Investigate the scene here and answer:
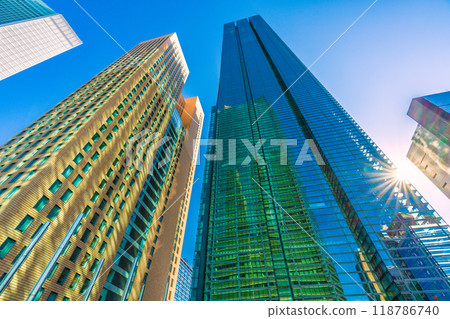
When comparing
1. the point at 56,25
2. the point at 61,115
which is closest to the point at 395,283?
the point at 61,115

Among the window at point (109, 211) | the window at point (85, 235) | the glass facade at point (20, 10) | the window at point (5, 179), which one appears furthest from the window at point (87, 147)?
the glass facade at point (20, 10)

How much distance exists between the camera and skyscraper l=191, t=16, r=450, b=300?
1258 inches

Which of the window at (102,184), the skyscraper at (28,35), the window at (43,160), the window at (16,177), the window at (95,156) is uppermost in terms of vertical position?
the skyscraper at (28,35)

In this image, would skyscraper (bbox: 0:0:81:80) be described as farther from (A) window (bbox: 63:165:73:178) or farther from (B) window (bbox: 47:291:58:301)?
(B) window (bbox: 47:291:58:301)

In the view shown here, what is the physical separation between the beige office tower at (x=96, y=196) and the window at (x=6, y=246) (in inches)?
3.5

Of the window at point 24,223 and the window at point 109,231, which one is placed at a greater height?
the window at point 109,231

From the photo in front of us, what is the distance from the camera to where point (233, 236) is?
41.7m

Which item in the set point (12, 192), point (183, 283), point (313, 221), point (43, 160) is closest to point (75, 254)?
point (12, 192)

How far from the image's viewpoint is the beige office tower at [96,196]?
24891mm

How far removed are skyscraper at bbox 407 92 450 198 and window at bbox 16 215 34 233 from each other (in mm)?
61789

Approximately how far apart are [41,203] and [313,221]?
1612 inches

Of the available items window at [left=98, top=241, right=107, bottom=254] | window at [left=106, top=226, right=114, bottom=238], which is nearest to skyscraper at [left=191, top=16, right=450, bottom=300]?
window at [left=98, top=241, right=107, bottom=254]

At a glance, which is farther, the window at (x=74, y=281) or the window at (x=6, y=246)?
the window at (x=74, y=281)

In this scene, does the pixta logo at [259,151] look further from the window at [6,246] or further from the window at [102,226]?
the window at [6,246]
